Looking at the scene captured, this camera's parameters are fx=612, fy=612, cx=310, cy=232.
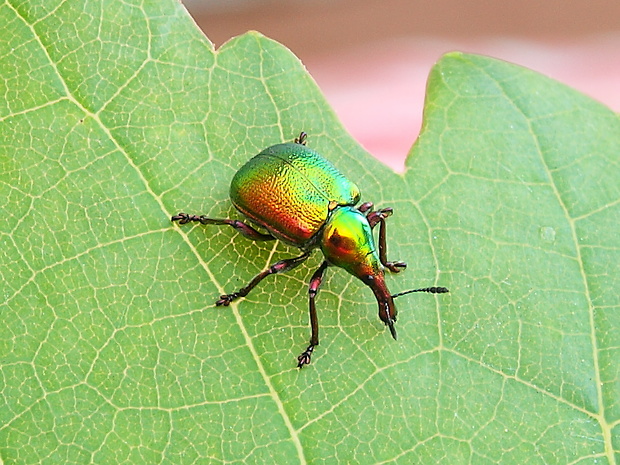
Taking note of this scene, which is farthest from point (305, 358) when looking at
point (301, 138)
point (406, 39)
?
point (406, 39)

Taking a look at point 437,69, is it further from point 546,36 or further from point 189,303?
point 546,36

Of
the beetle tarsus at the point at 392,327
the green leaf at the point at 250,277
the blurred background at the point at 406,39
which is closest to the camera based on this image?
the green leaf at the point at 250,277

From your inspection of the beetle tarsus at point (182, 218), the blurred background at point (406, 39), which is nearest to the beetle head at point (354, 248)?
the beetle tarsus at point (182, 218)

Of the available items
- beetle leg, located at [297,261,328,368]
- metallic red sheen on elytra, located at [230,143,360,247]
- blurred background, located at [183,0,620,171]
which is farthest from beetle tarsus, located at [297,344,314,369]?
blurred background, located at [183,0,620,171]

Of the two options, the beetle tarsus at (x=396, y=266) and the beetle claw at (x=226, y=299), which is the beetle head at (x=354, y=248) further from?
the beetle claw at (x=226, y=299)

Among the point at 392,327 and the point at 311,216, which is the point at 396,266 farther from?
the point at 311,216

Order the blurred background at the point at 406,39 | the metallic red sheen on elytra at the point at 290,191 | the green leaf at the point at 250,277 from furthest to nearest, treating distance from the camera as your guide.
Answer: the blurred background at the point at 406,39, the metallic red sheen on elytra at the point at 290,191, the green leaf at the point at 250,277
